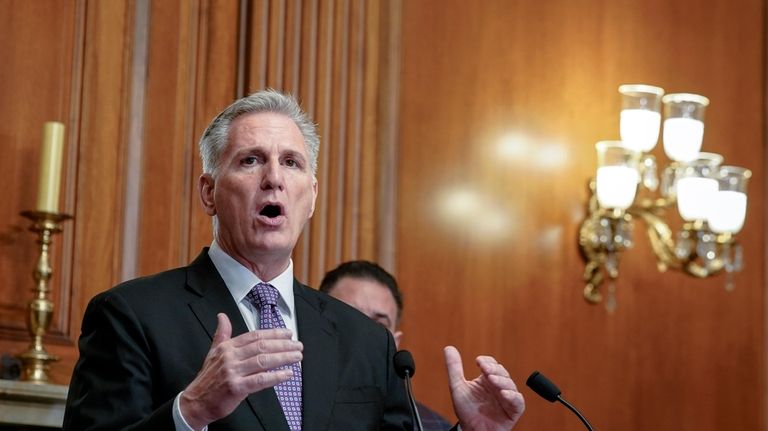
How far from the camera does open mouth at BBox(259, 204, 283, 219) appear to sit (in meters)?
2.73

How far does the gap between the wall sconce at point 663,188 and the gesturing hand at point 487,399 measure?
9.30 ft

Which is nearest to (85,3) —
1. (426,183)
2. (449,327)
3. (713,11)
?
(426,183)

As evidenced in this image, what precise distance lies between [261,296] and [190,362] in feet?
0.82

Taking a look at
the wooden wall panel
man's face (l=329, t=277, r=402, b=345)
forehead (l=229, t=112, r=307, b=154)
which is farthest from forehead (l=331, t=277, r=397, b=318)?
forehead (l=229, t=112, r=307, b=154)

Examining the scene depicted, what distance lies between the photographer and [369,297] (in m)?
4.17

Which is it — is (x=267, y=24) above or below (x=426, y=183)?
above

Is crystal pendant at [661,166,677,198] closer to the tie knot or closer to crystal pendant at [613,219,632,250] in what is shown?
crystal pendant at [613,219,632,250]

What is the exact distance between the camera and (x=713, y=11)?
608cm

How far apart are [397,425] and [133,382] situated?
0.59 m

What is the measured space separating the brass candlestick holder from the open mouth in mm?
1266

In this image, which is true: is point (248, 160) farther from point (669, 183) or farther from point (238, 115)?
point (669, 183)

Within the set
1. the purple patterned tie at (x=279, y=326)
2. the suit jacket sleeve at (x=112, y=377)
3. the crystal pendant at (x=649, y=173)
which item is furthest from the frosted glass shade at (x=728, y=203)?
the suit jacket sleeve at (x=112, y=377)

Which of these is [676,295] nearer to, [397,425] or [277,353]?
[397,425]

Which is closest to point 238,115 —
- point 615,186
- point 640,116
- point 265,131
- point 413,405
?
point 265,131
